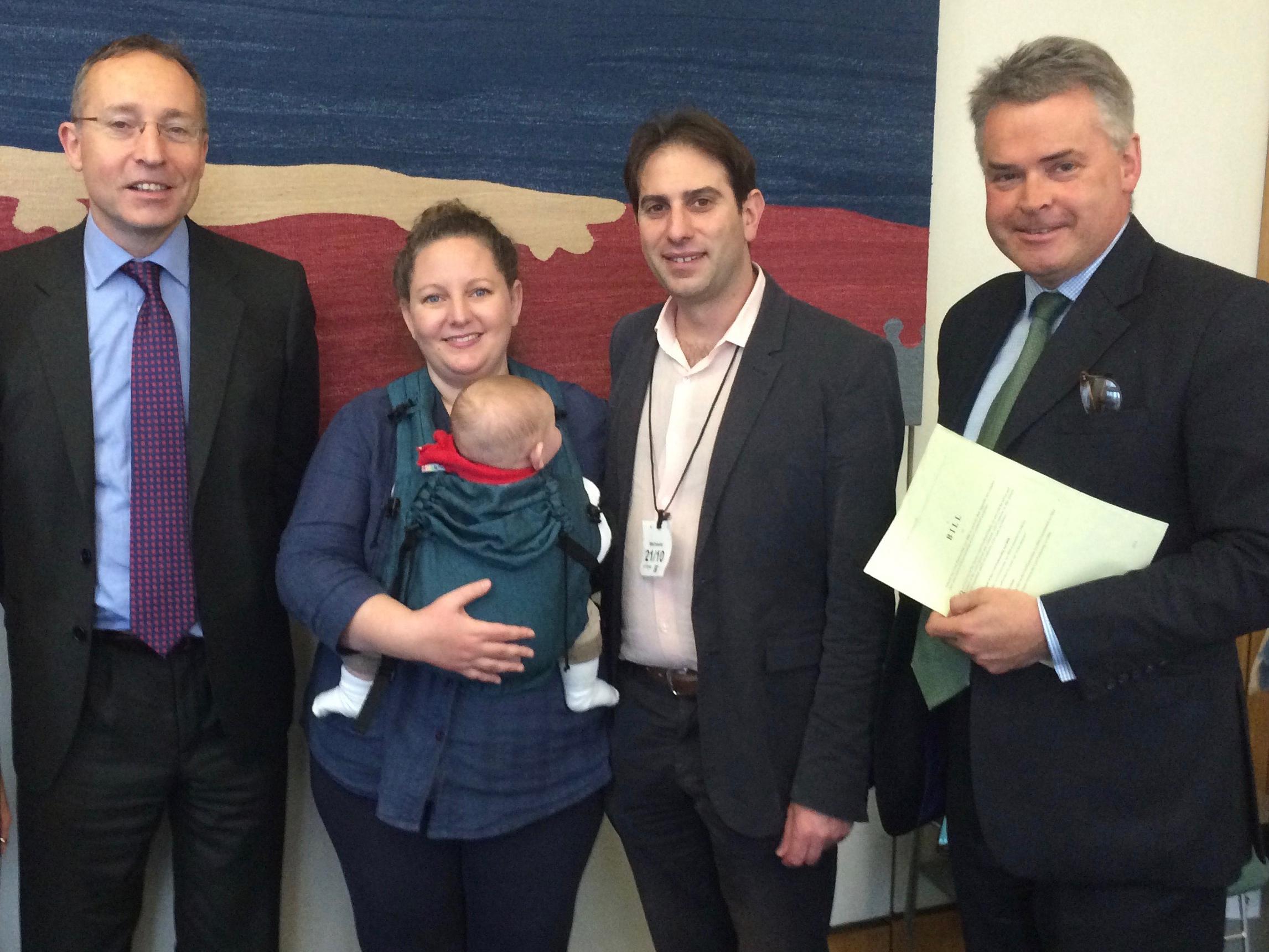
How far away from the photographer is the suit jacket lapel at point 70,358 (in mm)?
1631

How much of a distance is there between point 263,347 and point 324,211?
40cm

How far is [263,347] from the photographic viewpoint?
1.79 metres

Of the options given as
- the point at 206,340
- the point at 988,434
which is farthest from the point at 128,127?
the point at 988,434

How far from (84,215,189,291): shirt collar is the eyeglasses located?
165mm

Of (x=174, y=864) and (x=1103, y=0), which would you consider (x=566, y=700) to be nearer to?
(x=174, y=864)

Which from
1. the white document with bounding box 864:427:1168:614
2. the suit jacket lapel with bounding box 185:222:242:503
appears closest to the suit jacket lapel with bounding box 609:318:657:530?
the white document with bounding box 864:427:1168:614

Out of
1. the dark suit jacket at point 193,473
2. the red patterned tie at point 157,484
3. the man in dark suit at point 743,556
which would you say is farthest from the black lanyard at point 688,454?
the red patterned tie at point 157,484

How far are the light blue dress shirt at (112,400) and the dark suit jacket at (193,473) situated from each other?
26 millimetres

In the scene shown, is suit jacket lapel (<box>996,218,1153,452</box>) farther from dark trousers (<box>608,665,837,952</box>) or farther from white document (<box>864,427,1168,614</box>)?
dark trousers (<box>608,665,837,952</box>)

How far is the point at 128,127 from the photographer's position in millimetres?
1605

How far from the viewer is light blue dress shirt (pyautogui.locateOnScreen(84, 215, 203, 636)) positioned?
167 centimetres

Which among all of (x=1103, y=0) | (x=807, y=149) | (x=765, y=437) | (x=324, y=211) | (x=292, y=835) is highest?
(x=1103, y=0)

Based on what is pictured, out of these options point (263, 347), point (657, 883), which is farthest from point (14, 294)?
point (657, 883)

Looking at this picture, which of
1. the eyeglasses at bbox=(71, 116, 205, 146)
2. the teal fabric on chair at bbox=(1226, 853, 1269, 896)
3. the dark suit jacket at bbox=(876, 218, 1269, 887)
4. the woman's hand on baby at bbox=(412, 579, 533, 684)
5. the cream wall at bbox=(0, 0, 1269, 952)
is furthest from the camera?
the cream wall at bbox=(0, 0, 1269, 952)
